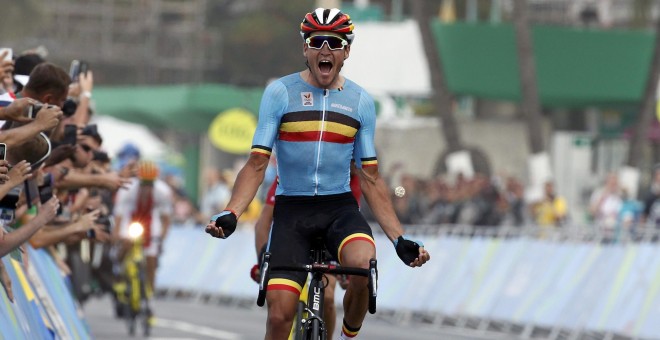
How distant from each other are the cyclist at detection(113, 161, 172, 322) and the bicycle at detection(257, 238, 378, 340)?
41.0ft

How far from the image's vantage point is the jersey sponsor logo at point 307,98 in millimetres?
12016

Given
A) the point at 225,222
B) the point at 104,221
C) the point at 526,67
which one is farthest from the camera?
the point at 526,67

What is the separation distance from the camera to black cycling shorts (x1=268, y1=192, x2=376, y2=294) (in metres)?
11.9

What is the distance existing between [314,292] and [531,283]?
11583mm

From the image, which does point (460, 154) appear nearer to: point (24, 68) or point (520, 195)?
point (520, 195)

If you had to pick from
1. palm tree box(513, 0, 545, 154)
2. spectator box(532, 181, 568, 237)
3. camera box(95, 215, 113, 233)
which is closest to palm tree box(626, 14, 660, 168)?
palm tree box(513, 0, 545, 154)

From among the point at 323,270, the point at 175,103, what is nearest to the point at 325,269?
the point at 323,270

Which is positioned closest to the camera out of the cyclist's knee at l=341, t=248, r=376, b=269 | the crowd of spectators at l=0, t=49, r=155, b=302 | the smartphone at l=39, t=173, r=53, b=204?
the cyclist's knee at l=341, t=248, r=376, b=269

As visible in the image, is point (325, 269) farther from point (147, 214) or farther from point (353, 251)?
point (147, 214)

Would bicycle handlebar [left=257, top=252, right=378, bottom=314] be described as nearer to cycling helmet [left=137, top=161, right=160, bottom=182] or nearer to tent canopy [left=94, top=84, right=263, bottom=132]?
cycling helmet [left=137, top=161, right=160, bottom=182]

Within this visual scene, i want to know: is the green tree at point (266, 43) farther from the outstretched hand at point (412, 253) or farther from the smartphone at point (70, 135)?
the outstretched hand at point (412, 253)

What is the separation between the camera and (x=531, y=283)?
23094 mm

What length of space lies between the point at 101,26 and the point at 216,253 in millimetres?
57100

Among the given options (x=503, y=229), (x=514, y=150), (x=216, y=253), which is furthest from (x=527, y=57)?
(x=503, y=229)
